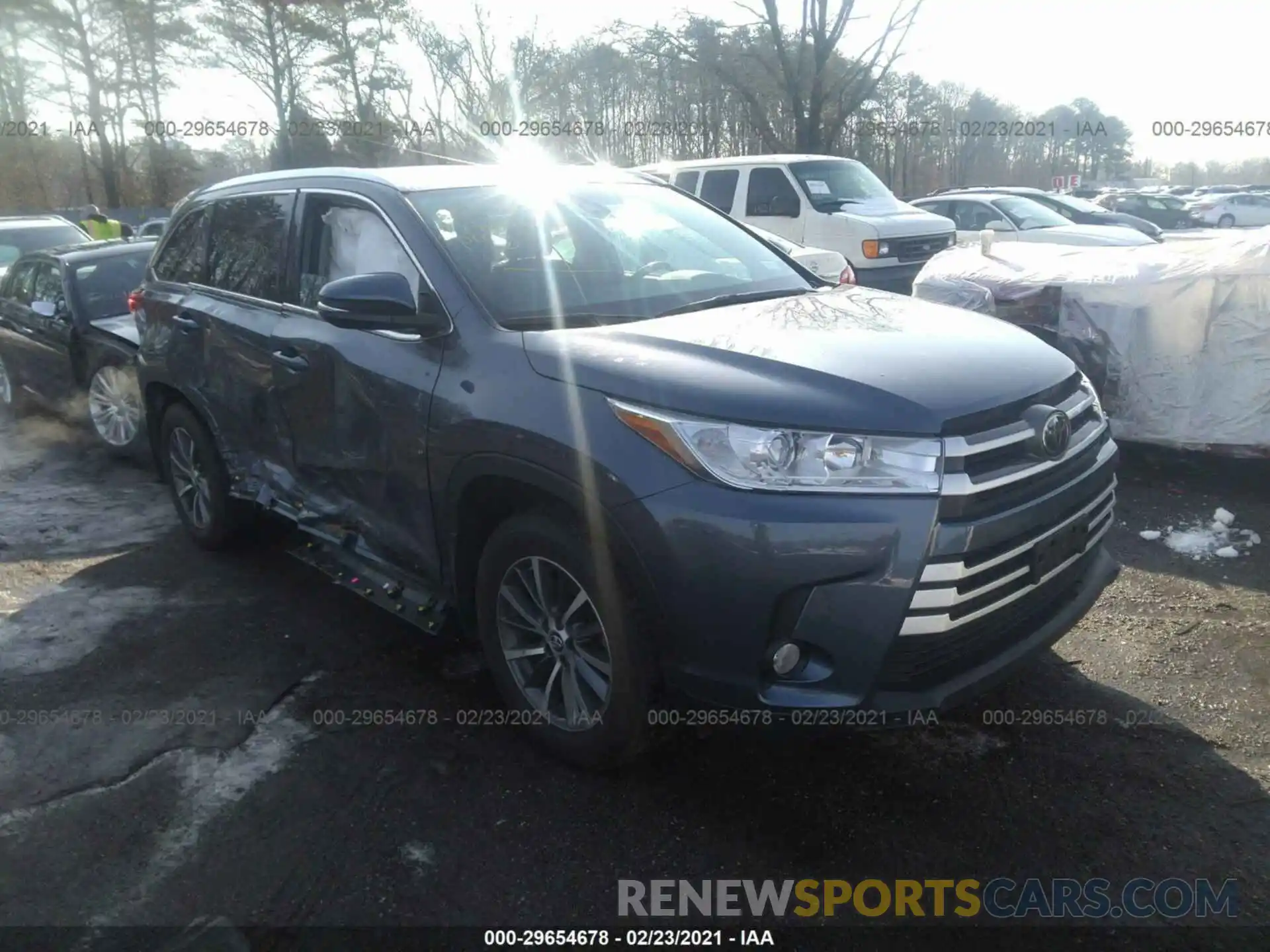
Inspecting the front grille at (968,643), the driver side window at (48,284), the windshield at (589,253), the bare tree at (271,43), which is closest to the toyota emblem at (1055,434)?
the front grille at (968,643)

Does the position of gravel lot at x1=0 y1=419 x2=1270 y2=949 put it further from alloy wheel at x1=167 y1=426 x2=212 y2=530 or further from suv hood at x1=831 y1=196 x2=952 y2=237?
suv hood at x1=831 y1=196 x2=952 y2=237

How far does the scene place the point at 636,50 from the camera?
23016 mm

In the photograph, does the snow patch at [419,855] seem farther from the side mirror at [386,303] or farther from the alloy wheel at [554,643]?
the side mirror at [386,303]

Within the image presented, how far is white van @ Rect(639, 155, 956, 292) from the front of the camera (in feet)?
36.2

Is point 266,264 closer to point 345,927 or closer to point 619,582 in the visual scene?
point 619,582

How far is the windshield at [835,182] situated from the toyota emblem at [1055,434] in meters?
9.03

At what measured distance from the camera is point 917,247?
445 inches

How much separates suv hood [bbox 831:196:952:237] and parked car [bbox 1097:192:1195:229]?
82.4 feet

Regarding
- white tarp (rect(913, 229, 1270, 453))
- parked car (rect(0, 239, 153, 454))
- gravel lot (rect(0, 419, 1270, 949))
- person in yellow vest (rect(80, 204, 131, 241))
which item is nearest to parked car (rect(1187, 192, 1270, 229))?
white tarp (rect(913, 229, 1270, 453))

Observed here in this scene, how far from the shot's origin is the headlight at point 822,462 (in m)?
2.55

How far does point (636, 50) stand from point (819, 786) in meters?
22.7

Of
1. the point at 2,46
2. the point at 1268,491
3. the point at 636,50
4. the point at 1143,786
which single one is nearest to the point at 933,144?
the point at 636,50

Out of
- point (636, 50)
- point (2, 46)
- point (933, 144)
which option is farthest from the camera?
point (933, 144)

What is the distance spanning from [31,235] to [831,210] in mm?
9797
